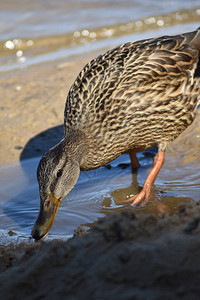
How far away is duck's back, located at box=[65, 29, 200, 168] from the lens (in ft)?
16.1

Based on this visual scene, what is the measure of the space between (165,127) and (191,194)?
83 cm

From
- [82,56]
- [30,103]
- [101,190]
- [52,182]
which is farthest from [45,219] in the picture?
[82,56]

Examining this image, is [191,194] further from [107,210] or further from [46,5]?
[46,5]

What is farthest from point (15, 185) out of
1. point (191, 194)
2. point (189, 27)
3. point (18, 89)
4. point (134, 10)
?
point (134, 10)

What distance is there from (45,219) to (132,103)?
1.63 m

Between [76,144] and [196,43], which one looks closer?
[76,144]

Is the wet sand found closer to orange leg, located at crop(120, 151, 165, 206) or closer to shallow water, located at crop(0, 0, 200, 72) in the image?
orange leg, located at crop(120, 151, 165, 206)

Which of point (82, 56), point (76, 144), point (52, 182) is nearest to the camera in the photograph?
point (52, 182)

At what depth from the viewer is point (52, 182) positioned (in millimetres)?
4262

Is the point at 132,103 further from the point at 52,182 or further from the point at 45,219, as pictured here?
the point at 45,219

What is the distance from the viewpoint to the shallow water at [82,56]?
4.84 m

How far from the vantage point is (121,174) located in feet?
18.7

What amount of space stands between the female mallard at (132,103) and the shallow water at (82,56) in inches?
13.9

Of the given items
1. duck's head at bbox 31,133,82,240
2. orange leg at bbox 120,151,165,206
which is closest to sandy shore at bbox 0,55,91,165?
duck's head at bbox 31,133,82,240
